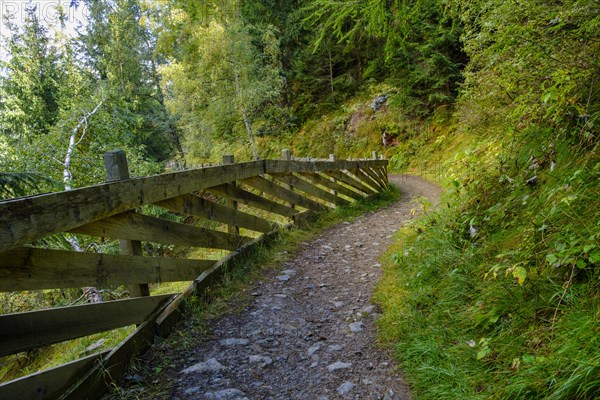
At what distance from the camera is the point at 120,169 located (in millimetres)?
3055

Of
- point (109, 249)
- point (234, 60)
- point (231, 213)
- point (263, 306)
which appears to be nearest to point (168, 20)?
point (234, 60)

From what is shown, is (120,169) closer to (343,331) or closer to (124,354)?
(124,354)

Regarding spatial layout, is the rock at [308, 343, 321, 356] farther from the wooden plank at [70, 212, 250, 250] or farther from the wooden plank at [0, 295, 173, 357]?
the wooden plank at [70, 212, 250, 250]

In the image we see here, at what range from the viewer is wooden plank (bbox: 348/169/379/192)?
10.7 m

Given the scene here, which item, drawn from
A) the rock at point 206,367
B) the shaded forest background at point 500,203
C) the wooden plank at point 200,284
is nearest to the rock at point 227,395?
the rock at point 206,367

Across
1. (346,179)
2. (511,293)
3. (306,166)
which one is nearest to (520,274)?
(511,293)

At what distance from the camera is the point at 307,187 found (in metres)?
7.71

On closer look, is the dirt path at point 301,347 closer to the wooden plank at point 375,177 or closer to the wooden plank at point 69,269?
the wooden plank at point 69,269

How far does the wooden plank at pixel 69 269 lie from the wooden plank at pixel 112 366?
18.8 inches

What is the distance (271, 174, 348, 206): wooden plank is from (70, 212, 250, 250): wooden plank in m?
2.69

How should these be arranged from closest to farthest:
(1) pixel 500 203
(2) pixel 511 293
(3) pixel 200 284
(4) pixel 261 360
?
(2) pixel 511 293 < (4) pixel 261 360 < (1) pixel 500 203 < (3) pixel 200 284

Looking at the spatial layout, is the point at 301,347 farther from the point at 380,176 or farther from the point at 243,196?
the point at 380,176

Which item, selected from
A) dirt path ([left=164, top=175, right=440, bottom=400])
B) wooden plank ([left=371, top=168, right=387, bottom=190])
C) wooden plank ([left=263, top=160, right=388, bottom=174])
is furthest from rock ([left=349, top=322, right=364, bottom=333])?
wooden plank ([left=371, top=168, right=387, bottom=190])

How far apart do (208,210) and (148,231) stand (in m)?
1.16
